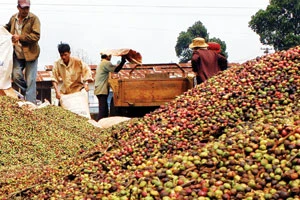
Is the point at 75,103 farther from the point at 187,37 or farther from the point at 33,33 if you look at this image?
the point at 187,37

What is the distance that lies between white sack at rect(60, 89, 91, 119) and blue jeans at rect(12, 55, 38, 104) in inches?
21.3

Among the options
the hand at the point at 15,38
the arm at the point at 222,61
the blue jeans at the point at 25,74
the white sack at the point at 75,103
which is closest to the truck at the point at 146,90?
the arm at the point at 222,61

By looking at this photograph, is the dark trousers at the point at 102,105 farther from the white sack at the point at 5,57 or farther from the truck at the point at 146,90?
the white sack at the point at 5,57

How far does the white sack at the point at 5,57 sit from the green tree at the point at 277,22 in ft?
83.9

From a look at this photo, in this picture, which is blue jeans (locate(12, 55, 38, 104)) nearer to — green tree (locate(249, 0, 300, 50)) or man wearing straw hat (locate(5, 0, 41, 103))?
man wearing straw hat (locate(5, 0, 41, 103))

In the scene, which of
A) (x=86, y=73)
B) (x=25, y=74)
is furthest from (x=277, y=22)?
(x=25, y=74)

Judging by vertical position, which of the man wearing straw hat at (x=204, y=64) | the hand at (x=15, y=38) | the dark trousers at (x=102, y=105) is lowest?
the dark trousers at (x=102, y=105)

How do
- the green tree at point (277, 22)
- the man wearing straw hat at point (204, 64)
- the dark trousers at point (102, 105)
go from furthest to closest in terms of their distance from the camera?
the green tree at point (277, 22), the dark trousers at point (102, 105), the man wearing straw hat at point (204, 64)

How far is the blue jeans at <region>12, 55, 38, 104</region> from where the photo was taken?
27.6 ft

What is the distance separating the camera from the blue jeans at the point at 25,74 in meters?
8.41

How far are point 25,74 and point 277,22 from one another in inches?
1031

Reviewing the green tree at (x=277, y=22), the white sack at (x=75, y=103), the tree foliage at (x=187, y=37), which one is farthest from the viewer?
the tree foliage at (x=187, y=37)

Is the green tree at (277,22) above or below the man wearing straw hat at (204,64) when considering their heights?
above

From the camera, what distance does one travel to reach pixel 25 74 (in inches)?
336
